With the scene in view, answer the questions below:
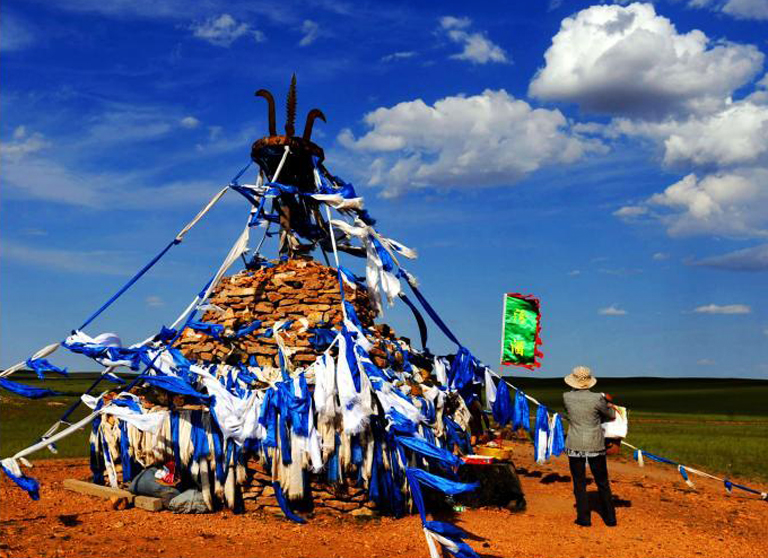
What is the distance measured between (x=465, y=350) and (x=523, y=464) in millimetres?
4831

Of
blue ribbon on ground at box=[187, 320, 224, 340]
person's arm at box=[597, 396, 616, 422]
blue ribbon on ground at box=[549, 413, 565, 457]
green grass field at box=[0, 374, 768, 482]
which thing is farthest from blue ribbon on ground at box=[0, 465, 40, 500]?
blue ribbon on ground at box=[549, 413, 565, 457]

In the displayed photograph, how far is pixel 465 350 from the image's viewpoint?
1289 centimetres

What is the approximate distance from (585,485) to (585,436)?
780 mm

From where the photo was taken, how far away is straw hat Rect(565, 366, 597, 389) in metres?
9.97

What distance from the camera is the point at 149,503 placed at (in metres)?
10.1

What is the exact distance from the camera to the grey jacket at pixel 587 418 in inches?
379

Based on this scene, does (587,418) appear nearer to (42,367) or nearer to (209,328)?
(209,328)

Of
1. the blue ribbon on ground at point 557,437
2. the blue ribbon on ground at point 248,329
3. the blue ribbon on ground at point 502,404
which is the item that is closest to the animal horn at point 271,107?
the blue ribbon on ground at point 248,329

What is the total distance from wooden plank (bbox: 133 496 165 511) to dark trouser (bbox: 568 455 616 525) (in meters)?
6.44

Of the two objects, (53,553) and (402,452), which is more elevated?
(402,452)

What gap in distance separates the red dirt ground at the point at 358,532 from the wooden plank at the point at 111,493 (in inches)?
5.4

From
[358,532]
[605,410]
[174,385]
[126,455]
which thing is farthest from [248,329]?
[605,410]

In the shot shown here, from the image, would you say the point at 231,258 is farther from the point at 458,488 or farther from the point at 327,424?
the point at 458,488

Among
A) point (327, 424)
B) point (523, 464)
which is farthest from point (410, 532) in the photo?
point (523, 464)
